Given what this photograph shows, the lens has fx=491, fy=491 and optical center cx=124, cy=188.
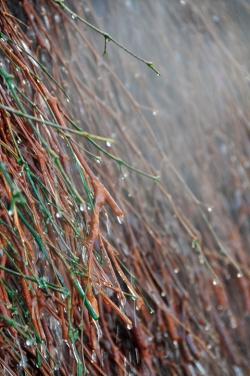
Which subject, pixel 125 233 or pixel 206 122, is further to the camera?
pixel 206 122

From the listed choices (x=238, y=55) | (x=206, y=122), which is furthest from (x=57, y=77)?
(x=238, y=55)

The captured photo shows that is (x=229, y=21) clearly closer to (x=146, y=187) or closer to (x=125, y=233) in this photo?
(x=146, y=187)

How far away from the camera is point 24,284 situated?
1183 millimetres

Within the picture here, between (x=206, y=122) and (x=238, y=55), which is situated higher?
(x=238, y=55)

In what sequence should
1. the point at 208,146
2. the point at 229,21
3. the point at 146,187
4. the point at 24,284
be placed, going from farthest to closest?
the point at 229,21 → the point at 208,146 → the point at 146,187 → the point at 24,284

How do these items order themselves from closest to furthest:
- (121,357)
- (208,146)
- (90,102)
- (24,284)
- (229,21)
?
(24,284) < (121,357) < (90,102) < (208,146) < (229,21)

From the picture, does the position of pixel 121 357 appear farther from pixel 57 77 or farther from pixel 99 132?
pixel 57 77

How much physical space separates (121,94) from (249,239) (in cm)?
83

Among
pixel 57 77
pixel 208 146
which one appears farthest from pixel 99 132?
pixel 208 146

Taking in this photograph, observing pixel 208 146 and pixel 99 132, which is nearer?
pixel 99 132

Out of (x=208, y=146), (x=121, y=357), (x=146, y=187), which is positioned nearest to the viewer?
(x=121, y=357)

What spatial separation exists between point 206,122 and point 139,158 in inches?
16.8

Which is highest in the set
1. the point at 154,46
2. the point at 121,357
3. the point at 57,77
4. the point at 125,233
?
the point at 154,46

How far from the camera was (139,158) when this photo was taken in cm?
188
